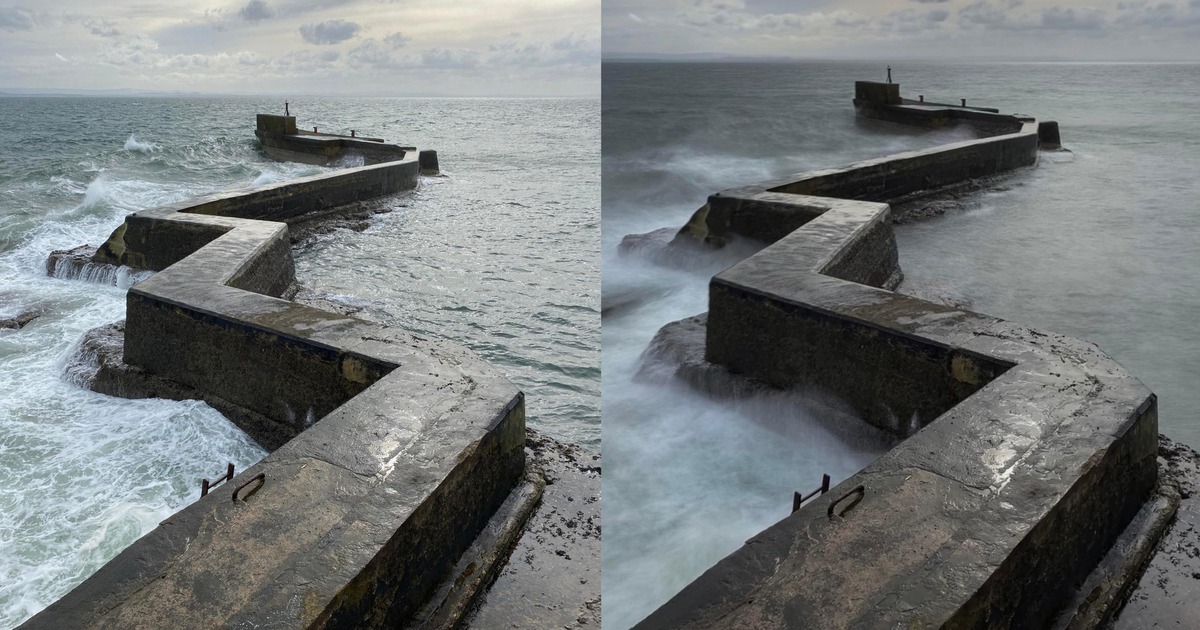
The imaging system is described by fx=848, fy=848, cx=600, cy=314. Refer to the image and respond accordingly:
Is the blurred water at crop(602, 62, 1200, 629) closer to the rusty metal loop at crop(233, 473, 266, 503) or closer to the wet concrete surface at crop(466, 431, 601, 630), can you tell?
the wet concrete surface at crop(466, 431, 601, 630)

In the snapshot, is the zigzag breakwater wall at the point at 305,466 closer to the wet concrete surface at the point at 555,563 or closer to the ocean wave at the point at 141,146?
the wet concrete surface at the point at 555,563

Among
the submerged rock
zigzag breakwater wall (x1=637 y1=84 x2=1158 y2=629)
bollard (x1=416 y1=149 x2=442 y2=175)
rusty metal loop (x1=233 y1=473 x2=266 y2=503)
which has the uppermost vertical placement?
bollard (x1=416 y1=149 x2=442 y2=175)

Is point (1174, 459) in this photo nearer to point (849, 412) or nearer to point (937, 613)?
point (849, 412)

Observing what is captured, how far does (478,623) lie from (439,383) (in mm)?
1022

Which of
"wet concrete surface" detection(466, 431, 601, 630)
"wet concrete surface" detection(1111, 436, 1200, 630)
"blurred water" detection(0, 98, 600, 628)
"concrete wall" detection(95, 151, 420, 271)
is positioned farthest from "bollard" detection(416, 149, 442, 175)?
"wet concrete surface" detection(1111, 436, 1200, 630)

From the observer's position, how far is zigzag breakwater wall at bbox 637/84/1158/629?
1.71 meters

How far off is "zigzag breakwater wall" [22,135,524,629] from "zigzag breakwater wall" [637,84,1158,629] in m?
0.91

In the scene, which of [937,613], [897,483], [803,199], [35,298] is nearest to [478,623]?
[897,483]

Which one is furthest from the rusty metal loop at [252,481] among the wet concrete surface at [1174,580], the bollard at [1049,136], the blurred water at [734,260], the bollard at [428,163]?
the bollard at [428,163]

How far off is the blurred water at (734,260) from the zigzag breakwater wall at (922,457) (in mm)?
147

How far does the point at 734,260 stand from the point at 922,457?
150 inches

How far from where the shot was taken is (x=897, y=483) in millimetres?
2215

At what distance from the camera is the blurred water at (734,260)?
3.40 ft

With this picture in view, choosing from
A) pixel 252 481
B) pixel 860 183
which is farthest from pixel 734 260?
pixel 252 481
